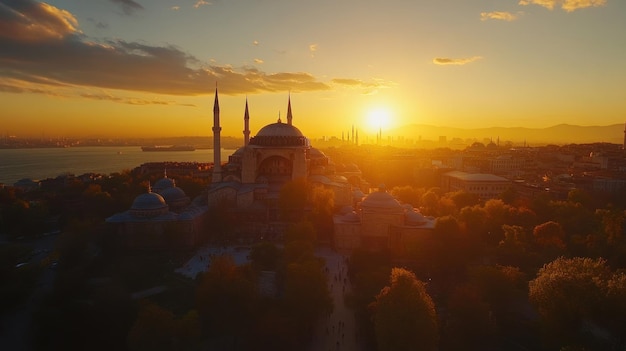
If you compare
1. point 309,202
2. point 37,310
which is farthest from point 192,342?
point 309,202

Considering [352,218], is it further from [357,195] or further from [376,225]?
[357,195]

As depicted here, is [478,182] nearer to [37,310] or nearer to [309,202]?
[309,202]

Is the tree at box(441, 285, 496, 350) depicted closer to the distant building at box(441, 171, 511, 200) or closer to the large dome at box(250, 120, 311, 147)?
the large dome at box(250, 120, 311, 147)

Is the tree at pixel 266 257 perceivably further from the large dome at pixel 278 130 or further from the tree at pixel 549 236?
the large dome at pixel 278 130

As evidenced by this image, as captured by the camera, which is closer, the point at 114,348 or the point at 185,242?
the point at 114,348

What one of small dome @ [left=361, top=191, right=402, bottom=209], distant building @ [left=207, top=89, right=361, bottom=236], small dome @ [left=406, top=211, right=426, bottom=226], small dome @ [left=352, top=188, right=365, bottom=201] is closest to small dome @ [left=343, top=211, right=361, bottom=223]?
small dome @ [left=361, top=191, right=402, bottom=209]

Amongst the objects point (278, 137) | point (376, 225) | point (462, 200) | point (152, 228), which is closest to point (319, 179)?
point (278, 137)
